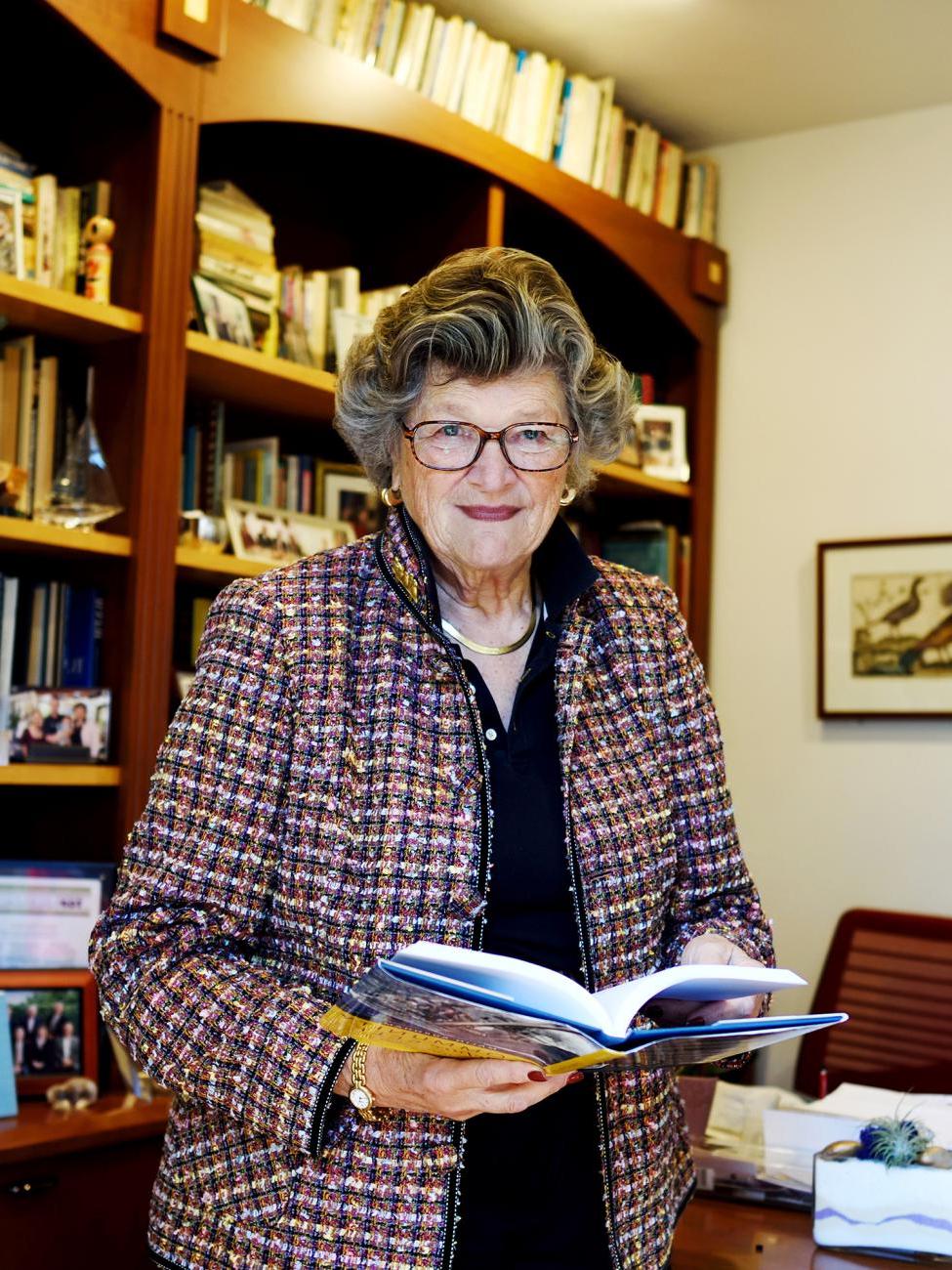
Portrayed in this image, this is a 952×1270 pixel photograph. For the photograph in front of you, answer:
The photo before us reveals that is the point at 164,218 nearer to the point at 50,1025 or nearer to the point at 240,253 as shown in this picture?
the point at 240,253

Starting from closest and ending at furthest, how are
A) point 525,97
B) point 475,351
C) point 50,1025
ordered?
1. point 475,351
2. point 50,1025
3. point 525,97

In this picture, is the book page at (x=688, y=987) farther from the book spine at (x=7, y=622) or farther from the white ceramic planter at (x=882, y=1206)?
the book spine at (x=7, y=622)

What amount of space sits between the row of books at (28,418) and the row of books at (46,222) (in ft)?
0.38

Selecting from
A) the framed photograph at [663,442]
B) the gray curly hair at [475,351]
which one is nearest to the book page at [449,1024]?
the gray curly hair at [475,351]

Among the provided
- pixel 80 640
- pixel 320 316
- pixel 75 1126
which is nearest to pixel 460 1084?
pixel 75 1126

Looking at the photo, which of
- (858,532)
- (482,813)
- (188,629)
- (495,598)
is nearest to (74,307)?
(188,629)

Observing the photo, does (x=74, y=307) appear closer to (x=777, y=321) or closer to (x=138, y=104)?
(x=138, y=104)

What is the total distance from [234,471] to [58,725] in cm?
73

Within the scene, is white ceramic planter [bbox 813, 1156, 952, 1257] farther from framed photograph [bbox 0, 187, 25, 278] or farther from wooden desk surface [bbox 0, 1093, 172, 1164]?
framed photograph [bbox 0, 187, 25, 278]

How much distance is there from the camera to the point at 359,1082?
121cm

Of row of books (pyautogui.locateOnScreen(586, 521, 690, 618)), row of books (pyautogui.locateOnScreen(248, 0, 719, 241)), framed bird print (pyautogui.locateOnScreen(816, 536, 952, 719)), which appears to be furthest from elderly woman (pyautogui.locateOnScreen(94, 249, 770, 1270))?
row of books (pyautogui.locateOnScreen(586, 521, 690, 618))

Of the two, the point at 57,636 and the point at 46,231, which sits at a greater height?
the point at 46,231

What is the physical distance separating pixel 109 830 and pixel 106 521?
19.7 inches

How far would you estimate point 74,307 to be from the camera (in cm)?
218
